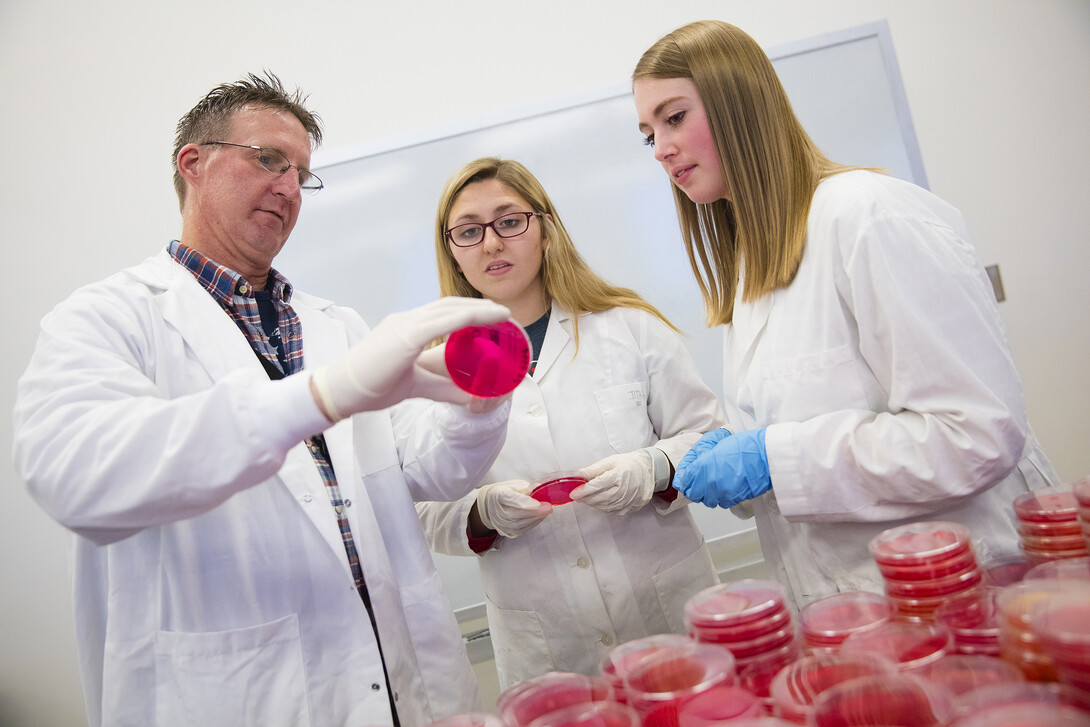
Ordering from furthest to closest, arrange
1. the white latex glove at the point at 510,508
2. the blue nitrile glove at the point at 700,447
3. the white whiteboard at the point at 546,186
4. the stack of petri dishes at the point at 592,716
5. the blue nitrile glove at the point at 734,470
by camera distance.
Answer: the white whiteboard at the point at 546,186 < the white latex glove at the point at 510,508 < the blue nitrile glove at the point at 700,447 < the blue nitrile glove at the point at 734,470 < the stack of petri dishes at the point at 592,716

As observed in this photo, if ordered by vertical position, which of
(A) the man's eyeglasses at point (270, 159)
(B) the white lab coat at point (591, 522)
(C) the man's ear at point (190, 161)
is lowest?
(B) the white lab coat at point (591, 522)

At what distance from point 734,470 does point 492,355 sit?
1.66 ft

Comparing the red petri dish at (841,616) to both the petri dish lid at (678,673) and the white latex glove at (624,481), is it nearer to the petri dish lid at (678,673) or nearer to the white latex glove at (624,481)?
the petri dish lid at (678,673)

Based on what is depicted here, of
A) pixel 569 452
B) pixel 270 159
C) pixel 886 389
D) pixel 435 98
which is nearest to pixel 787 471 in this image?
pixel 886 389

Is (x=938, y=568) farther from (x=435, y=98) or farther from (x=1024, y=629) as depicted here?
(x=435, y=98)

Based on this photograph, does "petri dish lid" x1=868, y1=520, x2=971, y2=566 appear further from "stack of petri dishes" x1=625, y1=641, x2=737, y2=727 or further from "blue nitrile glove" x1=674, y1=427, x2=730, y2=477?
"blue nitrile glove" x1=674, y1=427, x2=730, y2=477

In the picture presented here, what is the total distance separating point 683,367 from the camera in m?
1.85

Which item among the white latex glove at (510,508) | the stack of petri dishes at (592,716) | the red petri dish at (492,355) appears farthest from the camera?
the white latex glove at (510,508)

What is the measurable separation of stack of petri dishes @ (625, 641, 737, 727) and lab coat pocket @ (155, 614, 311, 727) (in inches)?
26.4

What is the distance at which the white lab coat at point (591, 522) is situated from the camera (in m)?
1.68

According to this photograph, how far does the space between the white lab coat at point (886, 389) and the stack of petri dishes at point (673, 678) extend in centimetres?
48

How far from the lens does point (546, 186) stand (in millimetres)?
2604

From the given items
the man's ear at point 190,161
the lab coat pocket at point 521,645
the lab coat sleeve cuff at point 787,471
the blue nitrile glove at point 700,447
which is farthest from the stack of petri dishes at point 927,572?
the man's ear at point 190,161

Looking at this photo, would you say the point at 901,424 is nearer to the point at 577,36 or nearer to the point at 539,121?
the point at 539,121
